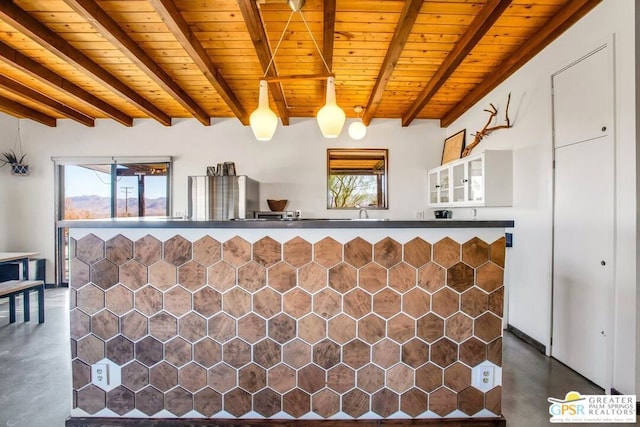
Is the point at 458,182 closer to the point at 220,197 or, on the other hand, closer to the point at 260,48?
the point at 260,48

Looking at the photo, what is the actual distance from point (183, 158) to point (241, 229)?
12.5ft

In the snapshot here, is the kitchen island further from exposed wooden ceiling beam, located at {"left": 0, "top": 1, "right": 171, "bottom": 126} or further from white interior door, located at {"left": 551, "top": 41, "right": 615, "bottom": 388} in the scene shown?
exposed wooden ceiling beam, located at {"left": 0, "top": 1, "right": 171, "bottom": 126}

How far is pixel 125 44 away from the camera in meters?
2.57

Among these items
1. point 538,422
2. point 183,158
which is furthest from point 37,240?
point 538,422

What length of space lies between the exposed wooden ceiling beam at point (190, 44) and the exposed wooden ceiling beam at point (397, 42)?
5.48ft

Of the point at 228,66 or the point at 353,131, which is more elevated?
the point at 228,66

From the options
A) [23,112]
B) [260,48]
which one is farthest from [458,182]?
[23,112]

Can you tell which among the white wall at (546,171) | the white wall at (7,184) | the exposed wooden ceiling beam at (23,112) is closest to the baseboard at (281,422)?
the white wall at (546,171)

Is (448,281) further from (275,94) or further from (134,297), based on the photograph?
(275,94)

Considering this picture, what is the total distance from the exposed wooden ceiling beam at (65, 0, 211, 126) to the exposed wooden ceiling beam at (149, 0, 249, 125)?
46 centimetres

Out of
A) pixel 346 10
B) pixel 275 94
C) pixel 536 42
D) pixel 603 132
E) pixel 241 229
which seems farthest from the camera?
pixel 275 94

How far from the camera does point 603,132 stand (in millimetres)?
2045

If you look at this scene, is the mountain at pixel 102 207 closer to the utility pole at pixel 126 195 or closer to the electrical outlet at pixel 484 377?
the utility pole at pixel 126 195

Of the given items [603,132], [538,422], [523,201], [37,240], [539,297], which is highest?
[603,132]
